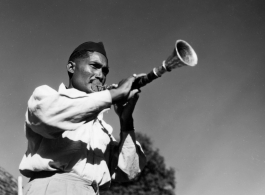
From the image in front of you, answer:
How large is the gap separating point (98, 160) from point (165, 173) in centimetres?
1971

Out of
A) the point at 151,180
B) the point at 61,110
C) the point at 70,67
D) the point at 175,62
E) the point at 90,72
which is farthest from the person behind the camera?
the point at 151,180

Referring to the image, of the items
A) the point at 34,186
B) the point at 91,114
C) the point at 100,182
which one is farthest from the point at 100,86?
the point at 34,186

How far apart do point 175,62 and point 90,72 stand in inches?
39.2

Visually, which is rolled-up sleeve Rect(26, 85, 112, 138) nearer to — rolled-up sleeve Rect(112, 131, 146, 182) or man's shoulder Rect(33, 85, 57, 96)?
man's shoulder Rect(33, 85, 57, 96)

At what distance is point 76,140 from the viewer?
9.18 ft

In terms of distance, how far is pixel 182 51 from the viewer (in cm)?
279

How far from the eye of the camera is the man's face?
10.6 feet

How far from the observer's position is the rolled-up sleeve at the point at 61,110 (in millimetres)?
2428

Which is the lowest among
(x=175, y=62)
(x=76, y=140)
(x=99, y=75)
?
(x=76, y=140)

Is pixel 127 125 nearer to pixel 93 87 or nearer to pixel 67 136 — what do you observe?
pixel 93 87

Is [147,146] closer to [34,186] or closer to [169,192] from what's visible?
[169,192]

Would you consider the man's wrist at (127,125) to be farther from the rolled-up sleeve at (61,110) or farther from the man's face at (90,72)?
the rolled-up sleeve at (61,110)

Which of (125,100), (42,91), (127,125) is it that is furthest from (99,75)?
(42,91)

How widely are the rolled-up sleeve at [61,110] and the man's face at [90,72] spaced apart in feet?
2.23
